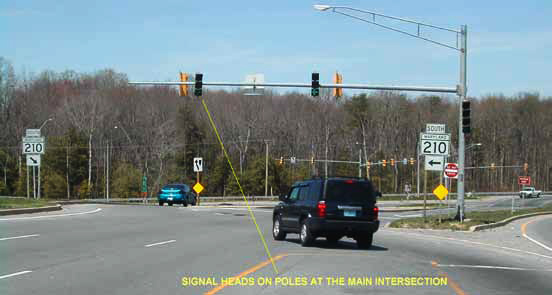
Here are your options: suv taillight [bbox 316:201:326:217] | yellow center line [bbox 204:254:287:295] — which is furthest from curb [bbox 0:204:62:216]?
yellow center line [bbox 204:254:287:295]

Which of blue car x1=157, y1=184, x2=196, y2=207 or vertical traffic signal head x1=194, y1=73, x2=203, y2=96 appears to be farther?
blue car x1=157, y1=184, x2=196, y2=207

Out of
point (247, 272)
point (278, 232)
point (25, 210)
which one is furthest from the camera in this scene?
point (25, 210)

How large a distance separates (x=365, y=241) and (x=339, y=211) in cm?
132

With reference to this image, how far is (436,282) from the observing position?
41.5 ft

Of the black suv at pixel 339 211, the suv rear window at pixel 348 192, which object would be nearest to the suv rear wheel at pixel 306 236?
the black suv at pixel 339 211

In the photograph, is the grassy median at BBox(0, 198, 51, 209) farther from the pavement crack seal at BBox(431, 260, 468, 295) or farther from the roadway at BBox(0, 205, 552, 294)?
the pavement crack seal at BBox(431, 260, 468, 295)

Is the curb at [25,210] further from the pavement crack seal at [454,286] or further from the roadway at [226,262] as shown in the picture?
the pavement crack seal at [454,286]

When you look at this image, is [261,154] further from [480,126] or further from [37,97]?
[480,126]

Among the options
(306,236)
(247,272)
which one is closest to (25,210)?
(306,236)

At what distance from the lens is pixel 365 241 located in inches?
771

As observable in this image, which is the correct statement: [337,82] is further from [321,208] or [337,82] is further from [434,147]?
[321,208]

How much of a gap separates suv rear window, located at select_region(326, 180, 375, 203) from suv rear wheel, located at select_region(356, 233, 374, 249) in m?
1.01

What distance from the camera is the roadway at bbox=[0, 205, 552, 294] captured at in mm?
11539

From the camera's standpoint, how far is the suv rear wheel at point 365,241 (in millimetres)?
19469
